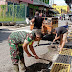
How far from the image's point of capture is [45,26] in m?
9.57

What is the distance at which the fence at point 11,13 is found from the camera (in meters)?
19.4

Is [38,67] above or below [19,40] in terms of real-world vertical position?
below

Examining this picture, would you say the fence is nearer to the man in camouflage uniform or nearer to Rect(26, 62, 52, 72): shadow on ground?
Rect(26, 62, 52, 72): shadow on ground

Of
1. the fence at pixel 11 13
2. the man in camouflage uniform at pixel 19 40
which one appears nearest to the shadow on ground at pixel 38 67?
the man in camouflage uniform at pixel 19 40

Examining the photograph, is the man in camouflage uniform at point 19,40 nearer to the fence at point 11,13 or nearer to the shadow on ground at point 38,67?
the shadow on ground at point 38,67

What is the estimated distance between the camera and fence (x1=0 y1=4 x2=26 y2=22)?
19375 millimetres

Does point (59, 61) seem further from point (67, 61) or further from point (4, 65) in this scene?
point (4, 65)

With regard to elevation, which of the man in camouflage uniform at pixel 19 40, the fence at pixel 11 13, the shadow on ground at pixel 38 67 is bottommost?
the shadow on ground at pixel 38 67

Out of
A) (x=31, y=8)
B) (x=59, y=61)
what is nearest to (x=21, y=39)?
(x=59, y=61)

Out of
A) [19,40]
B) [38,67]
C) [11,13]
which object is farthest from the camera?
[11,13]

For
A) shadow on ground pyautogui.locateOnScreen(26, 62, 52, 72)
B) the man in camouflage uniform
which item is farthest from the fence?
the man in camouflage uniform

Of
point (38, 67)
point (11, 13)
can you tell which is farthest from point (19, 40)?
point (11, 13)

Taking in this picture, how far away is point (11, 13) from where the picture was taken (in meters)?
19.5

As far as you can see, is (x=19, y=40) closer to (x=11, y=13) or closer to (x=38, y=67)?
(x=38, y=67)
